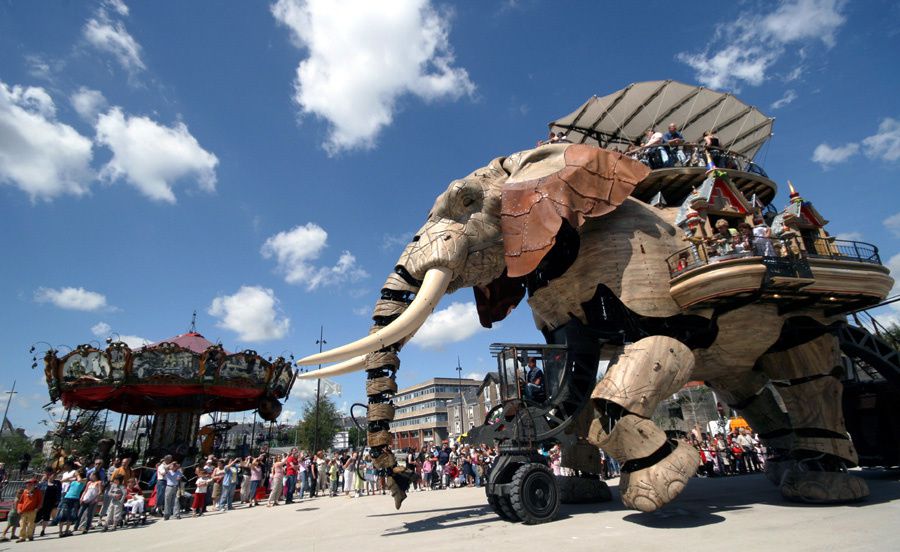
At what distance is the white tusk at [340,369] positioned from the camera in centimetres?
596

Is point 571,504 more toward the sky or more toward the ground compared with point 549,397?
more toward the ground

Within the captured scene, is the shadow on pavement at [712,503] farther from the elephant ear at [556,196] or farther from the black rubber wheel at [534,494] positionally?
the elephant ear at [556,196]

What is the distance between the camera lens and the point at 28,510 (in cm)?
810

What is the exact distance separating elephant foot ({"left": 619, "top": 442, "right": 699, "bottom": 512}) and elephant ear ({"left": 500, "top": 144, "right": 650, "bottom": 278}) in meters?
2.67

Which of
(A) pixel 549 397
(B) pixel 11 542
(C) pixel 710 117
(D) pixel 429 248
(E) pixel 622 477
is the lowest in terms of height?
(B) pixel 11 542

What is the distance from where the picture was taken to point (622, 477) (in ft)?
17.4

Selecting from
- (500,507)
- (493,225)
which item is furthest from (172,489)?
(493,225)

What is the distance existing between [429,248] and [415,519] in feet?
12.4

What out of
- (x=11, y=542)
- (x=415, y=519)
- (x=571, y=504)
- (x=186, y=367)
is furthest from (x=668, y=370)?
(x=186, y=367)

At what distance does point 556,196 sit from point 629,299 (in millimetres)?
1641

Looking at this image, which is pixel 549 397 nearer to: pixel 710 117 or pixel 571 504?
pixel 571 504

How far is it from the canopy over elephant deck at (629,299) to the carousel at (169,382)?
12.7 m

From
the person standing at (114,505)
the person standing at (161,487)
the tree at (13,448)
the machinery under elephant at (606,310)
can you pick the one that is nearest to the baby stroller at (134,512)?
the person standing at (114,505)

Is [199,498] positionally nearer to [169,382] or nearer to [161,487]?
[161,487]
